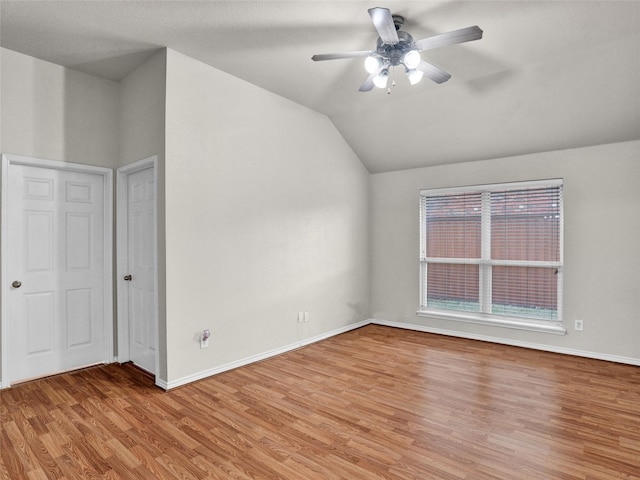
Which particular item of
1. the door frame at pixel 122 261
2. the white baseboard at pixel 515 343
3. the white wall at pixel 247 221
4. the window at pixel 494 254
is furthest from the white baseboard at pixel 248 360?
the window at pixel 494 254

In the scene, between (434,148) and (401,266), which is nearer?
(434,148)

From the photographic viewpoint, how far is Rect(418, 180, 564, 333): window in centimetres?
444

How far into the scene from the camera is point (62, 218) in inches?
144

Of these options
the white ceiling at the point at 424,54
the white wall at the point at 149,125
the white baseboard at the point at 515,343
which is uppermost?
the white ceiling at the point at 424,54

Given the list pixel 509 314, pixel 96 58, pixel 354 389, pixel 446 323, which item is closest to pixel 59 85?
pixel 96 58

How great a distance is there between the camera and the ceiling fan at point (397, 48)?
2.34 metres

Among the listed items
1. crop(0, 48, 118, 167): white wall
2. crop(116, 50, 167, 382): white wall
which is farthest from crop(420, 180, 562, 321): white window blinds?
crop(0, 48, 118, 167): white wall

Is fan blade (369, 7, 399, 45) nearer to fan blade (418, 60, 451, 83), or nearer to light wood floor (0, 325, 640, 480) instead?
fan blade (418, 60, 451, 83)

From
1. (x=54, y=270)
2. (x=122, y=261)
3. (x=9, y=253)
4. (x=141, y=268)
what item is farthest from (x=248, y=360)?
(x=9, y=253)

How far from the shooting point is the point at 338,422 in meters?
2.70

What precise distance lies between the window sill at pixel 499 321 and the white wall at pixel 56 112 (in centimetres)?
448

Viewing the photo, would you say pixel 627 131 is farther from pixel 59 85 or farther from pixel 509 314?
pixel 59 85

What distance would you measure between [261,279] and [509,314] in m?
3.18

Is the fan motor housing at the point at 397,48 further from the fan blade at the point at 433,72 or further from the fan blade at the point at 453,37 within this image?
the fan blade at the point at 433,72
